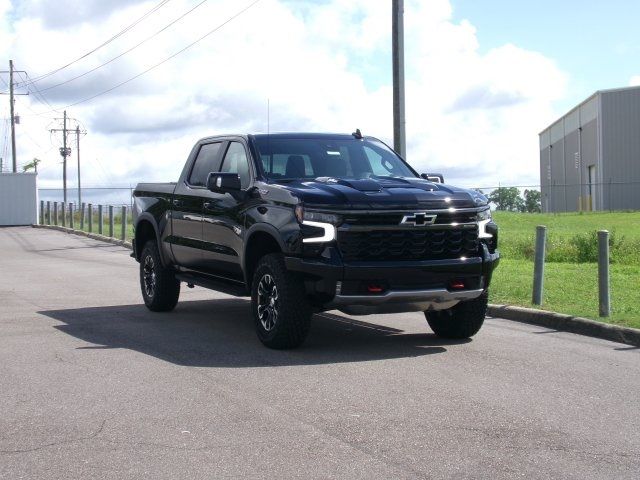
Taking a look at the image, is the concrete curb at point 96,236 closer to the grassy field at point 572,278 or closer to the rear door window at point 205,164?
the grassy field at point 572,278

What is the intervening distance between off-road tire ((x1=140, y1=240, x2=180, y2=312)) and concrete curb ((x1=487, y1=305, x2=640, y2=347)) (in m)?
3.86

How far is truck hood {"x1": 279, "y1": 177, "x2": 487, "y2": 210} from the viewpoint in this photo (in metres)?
8.33

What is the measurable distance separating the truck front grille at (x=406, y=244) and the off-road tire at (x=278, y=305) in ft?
1.98

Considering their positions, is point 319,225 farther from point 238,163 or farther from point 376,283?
point 238,163

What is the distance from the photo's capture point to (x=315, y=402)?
22.0 feet

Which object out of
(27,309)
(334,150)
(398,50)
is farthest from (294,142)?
(398,50)

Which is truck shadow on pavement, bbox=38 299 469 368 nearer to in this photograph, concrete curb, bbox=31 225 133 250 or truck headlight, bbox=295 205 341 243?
truck headlight, bbox=295 205 341 243

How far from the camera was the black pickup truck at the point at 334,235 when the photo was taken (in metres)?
8.30

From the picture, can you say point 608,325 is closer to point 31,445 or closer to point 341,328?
point 341,328

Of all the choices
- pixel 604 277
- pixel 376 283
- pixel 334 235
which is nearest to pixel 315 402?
pixel 376 283

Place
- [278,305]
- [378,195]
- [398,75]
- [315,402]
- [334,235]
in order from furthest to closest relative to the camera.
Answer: [398,75] → [278,305] → [378,195] → [334,235] → [315,402]

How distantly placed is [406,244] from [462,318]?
4.51 ft

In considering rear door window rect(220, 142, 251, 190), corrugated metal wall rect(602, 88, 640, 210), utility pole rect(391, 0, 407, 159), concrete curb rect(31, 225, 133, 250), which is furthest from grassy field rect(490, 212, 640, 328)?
corrugated metal wall rect(602, 88, 640, 210)

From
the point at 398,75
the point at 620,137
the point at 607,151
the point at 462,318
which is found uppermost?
the point at 620,137
